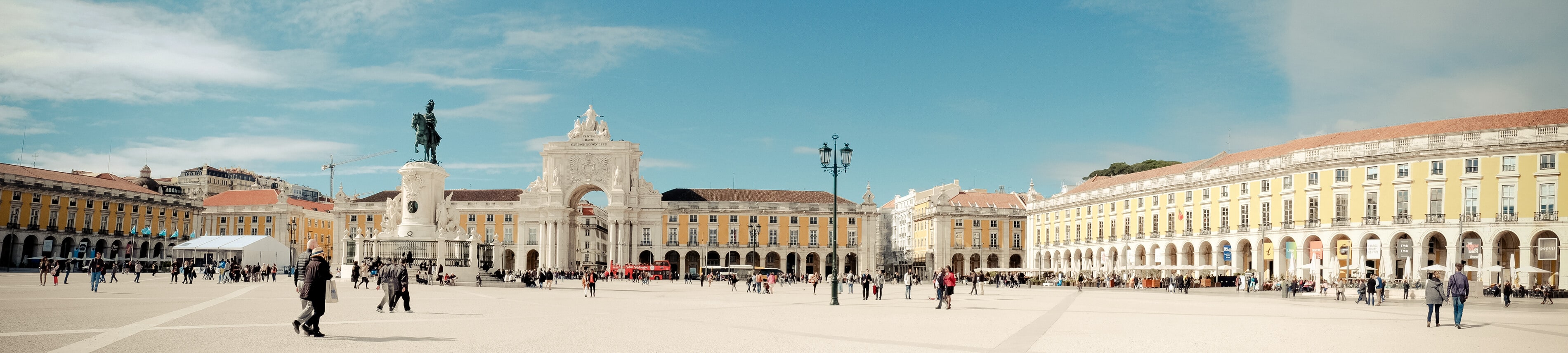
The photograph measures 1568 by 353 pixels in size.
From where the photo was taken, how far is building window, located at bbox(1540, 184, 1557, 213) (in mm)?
47094

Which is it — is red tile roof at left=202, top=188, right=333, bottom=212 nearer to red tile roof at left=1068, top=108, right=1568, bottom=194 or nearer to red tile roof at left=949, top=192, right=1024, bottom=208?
red tile roof at left=949, top=192, right=1024, bottom=208

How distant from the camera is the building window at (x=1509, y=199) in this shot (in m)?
48.2

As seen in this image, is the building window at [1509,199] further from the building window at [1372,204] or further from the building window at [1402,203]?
the building window at [1372,204]

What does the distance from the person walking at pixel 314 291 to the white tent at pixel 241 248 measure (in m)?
43.5

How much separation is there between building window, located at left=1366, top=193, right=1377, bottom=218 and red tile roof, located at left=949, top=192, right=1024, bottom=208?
43380 mm

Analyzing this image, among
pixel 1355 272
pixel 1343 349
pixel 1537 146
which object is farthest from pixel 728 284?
pixel 1343 349

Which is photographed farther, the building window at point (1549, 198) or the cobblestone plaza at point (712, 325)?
the building window at point (1549, 198)

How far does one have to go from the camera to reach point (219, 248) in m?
54.8

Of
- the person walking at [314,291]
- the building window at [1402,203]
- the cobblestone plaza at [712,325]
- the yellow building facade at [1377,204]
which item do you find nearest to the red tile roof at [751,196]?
the yellow building facade at [1377,204]

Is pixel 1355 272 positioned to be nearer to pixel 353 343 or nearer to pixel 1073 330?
pixel 1073 330

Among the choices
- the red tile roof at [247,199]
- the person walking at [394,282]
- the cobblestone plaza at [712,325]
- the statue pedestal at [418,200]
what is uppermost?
the red tile roof at [247,199]

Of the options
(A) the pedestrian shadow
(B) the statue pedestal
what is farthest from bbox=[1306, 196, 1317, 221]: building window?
(A) the pedestrian shadow

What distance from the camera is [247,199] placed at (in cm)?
9781

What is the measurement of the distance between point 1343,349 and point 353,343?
39.1 ft
